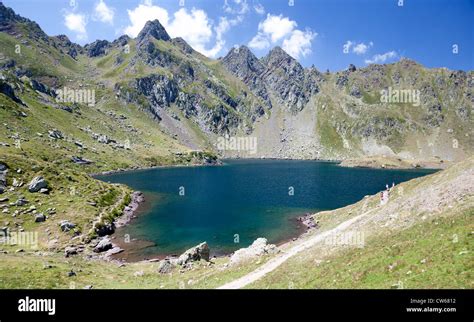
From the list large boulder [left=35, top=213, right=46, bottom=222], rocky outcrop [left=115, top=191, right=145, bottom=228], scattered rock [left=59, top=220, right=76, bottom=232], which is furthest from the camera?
rocky outcrop [left=115, top=191, right=145, bottom=228]

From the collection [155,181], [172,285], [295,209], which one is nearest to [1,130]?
[155,181]

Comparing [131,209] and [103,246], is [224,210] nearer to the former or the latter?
[131,209]

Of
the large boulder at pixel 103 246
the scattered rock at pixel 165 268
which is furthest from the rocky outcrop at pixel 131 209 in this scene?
the scattered rock at pixel 165 268

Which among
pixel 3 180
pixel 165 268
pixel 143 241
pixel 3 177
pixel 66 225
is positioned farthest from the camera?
pixel 3 177

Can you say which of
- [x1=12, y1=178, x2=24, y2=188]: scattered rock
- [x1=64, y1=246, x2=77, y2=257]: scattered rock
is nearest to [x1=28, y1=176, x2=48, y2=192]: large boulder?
[x1=12, y1=178, x2=24, y2=188]: scattered rock

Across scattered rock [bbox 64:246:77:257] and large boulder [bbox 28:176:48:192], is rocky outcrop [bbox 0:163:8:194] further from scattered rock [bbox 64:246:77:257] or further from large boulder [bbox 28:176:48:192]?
scattered rock [bbox 64:246:77:257]

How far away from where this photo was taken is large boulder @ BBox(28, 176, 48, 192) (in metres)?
85.5

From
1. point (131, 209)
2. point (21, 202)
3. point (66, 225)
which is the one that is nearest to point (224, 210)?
point (131, 209)

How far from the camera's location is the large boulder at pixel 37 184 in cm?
8550

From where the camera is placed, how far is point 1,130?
161625 millimetres

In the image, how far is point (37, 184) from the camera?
86.2 m

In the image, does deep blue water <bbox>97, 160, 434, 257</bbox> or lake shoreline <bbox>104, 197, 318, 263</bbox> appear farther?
deep blue water <bbox>97, 160, 434, 257</bbox>

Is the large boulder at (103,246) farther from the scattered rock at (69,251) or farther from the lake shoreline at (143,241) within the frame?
the scattered rock at (69,251)
